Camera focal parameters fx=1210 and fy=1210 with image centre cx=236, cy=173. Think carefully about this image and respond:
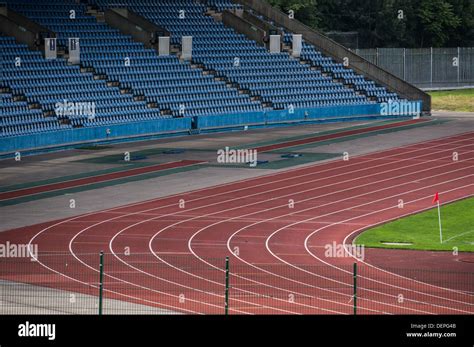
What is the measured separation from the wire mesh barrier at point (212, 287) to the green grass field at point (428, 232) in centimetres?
320

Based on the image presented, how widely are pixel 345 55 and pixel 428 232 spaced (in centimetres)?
3958

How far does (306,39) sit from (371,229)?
131 ft

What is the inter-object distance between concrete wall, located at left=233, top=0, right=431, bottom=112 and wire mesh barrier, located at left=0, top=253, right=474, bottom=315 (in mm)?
42585

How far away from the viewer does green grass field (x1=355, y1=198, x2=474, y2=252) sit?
30812 mm

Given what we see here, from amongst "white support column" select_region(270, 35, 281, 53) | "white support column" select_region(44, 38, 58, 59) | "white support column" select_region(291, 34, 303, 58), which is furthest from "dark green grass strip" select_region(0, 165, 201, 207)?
"white support column" select_region(291, 34, 303, 58)

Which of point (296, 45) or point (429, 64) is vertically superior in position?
point (296, 45)

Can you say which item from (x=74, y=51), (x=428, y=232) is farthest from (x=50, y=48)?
(x=428, y=232)

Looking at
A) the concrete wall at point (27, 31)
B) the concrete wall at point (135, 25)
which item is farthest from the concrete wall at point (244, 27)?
the concrete wall at point (27, 31)

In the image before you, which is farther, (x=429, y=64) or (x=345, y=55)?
(x=429, y=64)

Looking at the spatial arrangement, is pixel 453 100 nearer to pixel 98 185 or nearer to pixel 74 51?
pixel 74 51

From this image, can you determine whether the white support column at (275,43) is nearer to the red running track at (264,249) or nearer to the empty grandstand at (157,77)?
the empty grandstand at (157,77)

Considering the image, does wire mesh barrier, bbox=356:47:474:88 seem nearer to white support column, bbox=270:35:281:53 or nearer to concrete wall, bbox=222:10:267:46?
white support column, bbox=270:35:281:53

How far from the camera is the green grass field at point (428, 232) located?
30.8m

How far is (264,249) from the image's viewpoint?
30.1 m
